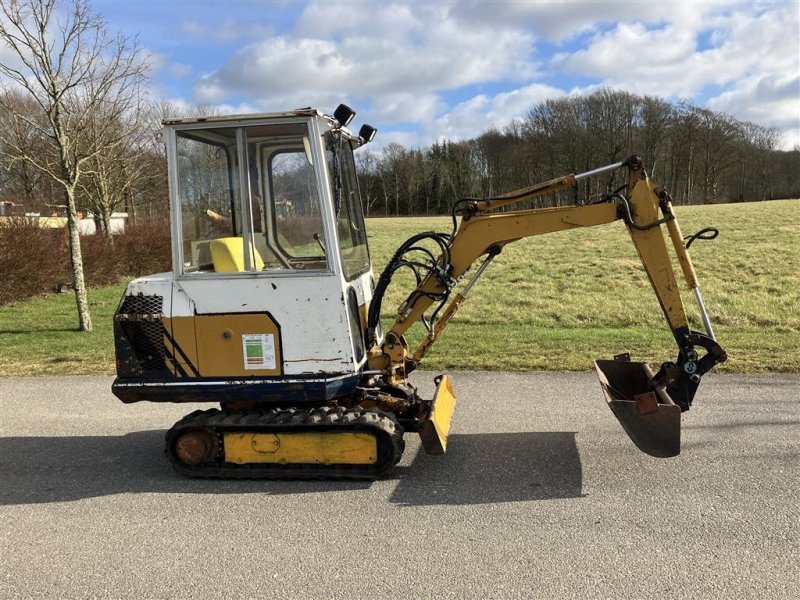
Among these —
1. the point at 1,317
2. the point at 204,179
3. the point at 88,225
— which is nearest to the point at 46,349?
the point at 1,317

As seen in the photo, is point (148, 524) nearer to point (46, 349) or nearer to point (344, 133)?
point (344, 133)

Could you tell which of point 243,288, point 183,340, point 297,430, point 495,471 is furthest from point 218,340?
point 495,471

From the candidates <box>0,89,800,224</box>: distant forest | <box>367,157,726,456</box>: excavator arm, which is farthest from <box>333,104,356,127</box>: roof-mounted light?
<box>0,89,800,224</box>: distant forest

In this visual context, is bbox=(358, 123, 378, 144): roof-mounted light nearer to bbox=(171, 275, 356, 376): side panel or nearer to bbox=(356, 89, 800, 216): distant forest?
bbox=(171, 275, 356, 376): side panel

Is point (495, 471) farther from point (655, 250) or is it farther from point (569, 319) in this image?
point (569, 319)

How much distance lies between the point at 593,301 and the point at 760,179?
81.0 m

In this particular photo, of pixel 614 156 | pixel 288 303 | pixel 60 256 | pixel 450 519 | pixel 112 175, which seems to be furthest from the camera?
pixel 614 156

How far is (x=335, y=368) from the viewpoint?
4.77 metres

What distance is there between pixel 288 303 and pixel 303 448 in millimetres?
1102

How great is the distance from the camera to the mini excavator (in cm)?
471

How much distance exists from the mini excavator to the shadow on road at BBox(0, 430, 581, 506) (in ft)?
0.62

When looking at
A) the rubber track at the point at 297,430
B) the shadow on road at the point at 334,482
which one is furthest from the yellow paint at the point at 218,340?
the shadow on road at the point at 334,482

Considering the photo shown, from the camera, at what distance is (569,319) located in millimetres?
11336

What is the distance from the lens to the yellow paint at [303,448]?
4.75 m
